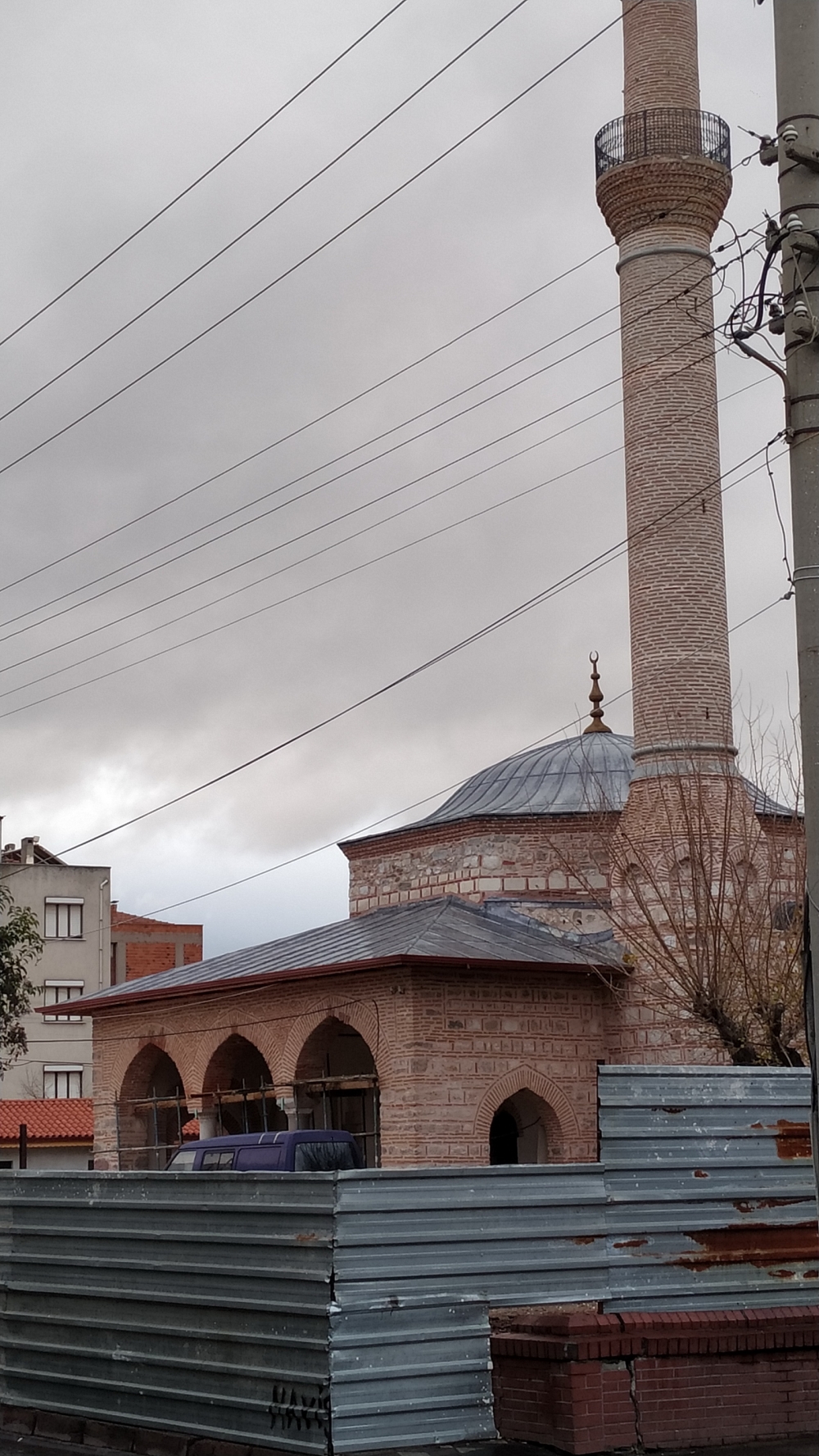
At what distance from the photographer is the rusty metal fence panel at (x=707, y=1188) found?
9.32m

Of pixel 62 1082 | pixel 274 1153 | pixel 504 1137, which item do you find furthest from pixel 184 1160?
pixel 62 1082

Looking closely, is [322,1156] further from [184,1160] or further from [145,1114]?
[145,1114]

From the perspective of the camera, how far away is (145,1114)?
2627cm

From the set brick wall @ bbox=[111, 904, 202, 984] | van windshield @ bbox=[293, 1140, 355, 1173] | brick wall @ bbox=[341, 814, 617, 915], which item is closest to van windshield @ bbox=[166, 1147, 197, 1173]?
van windshield @ bbox=[293, 1140, 355, 1173]

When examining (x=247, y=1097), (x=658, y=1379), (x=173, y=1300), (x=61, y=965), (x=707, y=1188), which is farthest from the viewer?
(x=61, y=965)

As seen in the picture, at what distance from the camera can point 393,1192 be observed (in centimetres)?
866

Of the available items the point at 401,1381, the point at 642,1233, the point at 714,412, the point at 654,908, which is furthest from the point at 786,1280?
the point at 714,412

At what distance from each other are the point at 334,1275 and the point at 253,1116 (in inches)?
671

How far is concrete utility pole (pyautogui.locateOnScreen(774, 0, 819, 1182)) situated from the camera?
23.5 feet

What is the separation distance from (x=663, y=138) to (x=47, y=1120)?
26134mm

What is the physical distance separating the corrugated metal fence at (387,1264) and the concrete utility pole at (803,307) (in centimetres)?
241

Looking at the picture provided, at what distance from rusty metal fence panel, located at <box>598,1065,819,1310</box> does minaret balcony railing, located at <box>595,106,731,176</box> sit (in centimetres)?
1397

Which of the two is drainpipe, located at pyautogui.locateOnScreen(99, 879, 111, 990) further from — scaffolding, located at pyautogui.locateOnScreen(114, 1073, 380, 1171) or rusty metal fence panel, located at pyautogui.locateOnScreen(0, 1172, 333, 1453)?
rusty metal fence panel, located at pyautogui.locateOnScreen(0, 1172, 333, 1453)

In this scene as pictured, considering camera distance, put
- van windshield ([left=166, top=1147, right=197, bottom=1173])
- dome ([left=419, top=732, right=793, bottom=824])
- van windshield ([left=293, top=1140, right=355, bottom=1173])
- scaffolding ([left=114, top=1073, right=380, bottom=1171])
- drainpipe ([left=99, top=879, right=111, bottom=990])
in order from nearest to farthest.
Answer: van windshield ([left=293, top=1140, right=355, bottom=1173])
van windshield ([left=166, top=1147, right=197, bottom=1173])
scaffolding ([left=114, top=1073, right=380, bottom=1171])
dome ([left=419, top=732, right=793, bottom=824])
drainpipe ([left=99, top=879, right=111, bottom=990])
